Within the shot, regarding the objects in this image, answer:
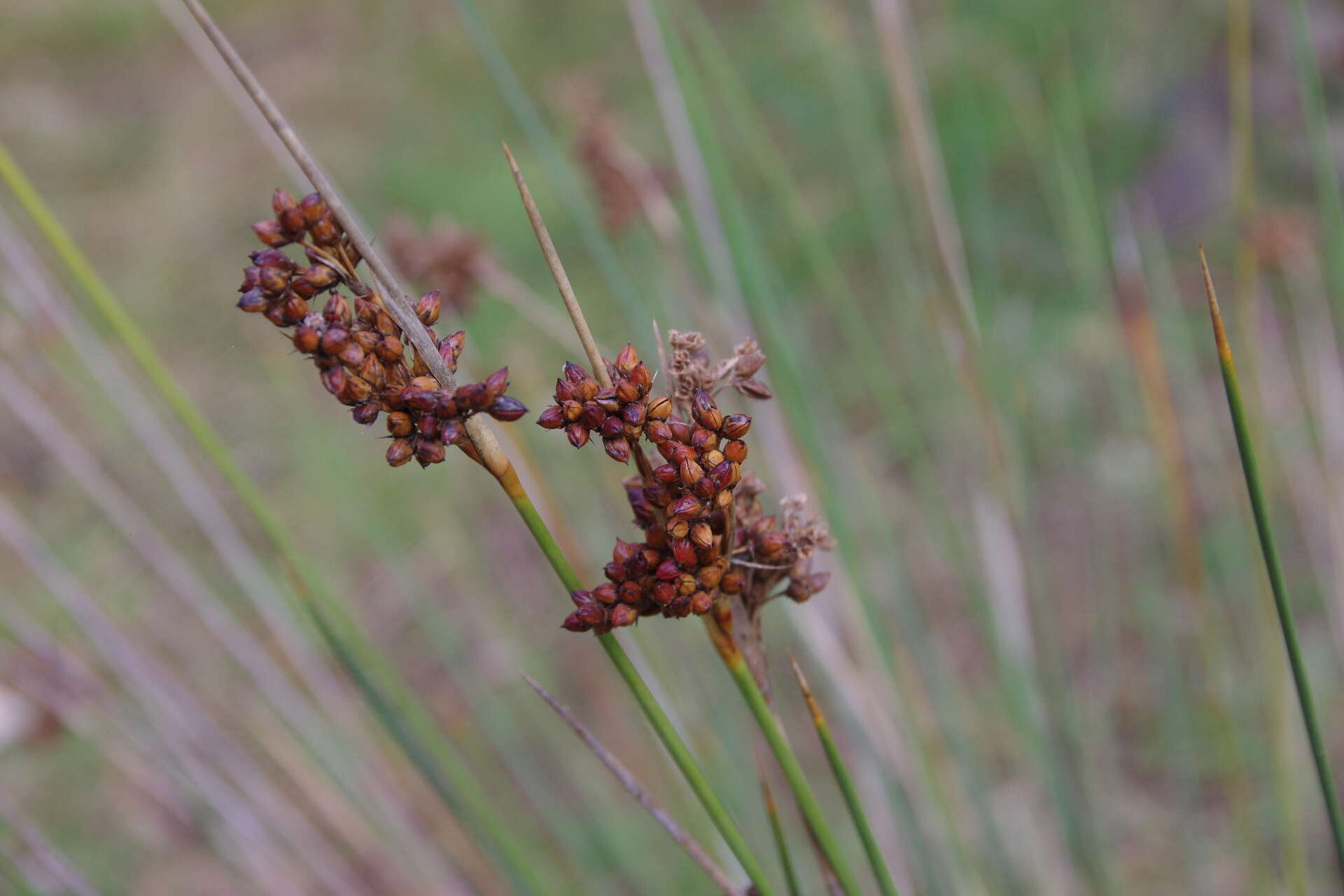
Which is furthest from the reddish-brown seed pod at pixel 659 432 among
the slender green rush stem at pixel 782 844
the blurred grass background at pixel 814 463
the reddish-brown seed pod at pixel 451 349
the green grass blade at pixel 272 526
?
the blurred grass background at pixel 814 463

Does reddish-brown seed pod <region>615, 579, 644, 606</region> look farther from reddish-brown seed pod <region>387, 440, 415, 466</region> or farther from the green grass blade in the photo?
the green grass blade

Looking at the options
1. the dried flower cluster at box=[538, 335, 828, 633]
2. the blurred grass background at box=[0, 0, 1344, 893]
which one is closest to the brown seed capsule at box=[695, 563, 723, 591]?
the dried flower cluster at box=[538, 335, 828, 633]

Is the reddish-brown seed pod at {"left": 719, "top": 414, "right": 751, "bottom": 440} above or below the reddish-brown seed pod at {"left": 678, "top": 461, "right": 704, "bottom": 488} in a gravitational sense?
above

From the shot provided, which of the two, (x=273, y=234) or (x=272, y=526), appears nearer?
(x=273, y=234)

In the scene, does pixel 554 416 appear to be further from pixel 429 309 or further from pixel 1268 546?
pixel 1268 546

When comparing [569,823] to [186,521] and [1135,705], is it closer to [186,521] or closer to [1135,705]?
[1135,705]

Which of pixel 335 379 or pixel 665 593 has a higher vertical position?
pixel 335 379

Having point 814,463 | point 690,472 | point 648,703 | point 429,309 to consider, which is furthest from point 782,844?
point 814,463
